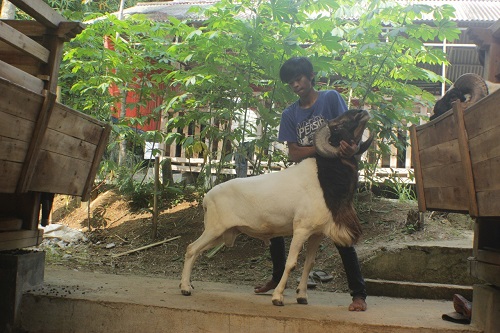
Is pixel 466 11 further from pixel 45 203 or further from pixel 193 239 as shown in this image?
pixel 45 203

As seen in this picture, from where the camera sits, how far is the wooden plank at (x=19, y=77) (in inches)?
135

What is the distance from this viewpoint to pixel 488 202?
9.00ft

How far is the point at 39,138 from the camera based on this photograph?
348 centimetres

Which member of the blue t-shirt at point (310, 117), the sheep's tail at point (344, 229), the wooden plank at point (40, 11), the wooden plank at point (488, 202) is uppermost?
the wooden plank at point (40, 11)

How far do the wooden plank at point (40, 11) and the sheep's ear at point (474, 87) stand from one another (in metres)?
3.16

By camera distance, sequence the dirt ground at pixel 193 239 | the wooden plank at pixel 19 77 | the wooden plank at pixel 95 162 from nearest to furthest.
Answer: the wooden plank at pixel 19 77 → the wooden plank at pixel 95 162 → the dirt ground at pixel 193 239

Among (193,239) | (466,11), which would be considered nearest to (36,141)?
(193,239)

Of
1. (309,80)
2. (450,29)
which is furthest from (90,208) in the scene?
(450,29)

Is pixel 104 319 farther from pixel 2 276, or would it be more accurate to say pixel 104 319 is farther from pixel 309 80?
pixel 309 80

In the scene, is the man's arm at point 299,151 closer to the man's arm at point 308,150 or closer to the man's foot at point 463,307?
the man's arm at point 308,150

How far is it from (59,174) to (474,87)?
3.18m

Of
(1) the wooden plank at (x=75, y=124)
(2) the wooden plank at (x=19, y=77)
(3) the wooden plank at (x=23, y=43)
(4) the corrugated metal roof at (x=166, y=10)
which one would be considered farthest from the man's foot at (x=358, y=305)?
(4) the corrugated metal roof at (x=166, y=10)

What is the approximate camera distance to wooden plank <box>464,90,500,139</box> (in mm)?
2605

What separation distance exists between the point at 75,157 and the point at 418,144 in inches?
108
